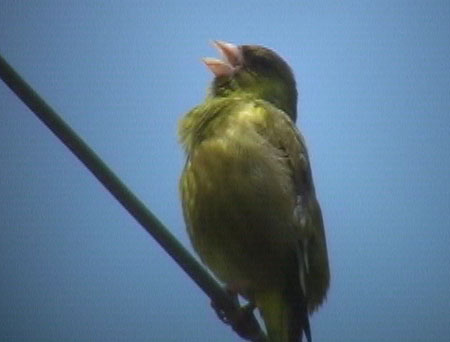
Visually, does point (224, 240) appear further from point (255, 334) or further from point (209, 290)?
point (209, 290)

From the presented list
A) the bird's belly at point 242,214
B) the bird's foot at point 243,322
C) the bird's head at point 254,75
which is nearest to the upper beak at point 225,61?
the bird's head at point 254,75

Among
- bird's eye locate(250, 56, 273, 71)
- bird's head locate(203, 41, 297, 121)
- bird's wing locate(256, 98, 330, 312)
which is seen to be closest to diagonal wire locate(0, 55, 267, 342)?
bird's wing locate(256, 98, 330, 312)

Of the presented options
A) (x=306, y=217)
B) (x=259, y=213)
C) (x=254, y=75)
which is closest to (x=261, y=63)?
(x=254, y=75)

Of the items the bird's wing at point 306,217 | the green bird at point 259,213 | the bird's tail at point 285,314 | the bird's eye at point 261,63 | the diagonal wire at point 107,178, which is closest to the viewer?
the diagonal wire at point 107,178

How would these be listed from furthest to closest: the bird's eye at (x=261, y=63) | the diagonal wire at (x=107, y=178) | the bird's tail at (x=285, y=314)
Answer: the bird's eye at (x=261, y=63), the bird's tail at (x=285, y=314), the diagonal wire at (x=107, y=178)

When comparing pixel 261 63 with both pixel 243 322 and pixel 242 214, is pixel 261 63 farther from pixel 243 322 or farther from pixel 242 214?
pixel 243 322

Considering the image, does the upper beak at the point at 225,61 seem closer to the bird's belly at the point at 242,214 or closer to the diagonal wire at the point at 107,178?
the bird's belly at the point at 242,214
